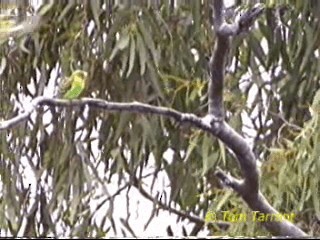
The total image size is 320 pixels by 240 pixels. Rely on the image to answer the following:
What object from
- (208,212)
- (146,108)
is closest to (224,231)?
(208,212)

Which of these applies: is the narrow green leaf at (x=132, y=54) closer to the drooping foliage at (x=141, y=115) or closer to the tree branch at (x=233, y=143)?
the drooping foliage at (x=141, y=115)

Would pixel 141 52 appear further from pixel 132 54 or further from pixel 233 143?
pixel 233 143

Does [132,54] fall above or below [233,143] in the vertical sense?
above

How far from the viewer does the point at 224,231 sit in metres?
0.99

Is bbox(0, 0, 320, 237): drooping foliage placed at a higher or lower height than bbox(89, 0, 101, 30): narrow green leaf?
lower

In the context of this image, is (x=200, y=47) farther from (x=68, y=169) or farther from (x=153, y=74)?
(x=68, y=169)

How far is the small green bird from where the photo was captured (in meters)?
1.06

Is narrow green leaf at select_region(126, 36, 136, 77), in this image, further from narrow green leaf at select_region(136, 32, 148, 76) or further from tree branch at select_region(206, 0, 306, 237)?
tree branch at select_region(206, 0, 306, 237)

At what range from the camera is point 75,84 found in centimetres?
109

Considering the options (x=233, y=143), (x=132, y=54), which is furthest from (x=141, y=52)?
(x=233, y=143)

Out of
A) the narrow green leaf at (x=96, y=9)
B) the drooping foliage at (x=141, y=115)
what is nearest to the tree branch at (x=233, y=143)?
the drooping foliage at (x=141, y=115)

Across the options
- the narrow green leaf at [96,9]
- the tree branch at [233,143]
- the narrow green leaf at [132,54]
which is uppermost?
the narrow green leaf at [96,9]

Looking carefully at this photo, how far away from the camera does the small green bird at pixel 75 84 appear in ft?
3.47

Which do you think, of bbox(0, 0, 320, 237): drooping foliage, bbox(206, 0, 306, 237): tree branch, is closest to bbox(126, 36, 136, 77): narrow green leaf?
bbox(0, 0, 320, 237): drooping foliage
